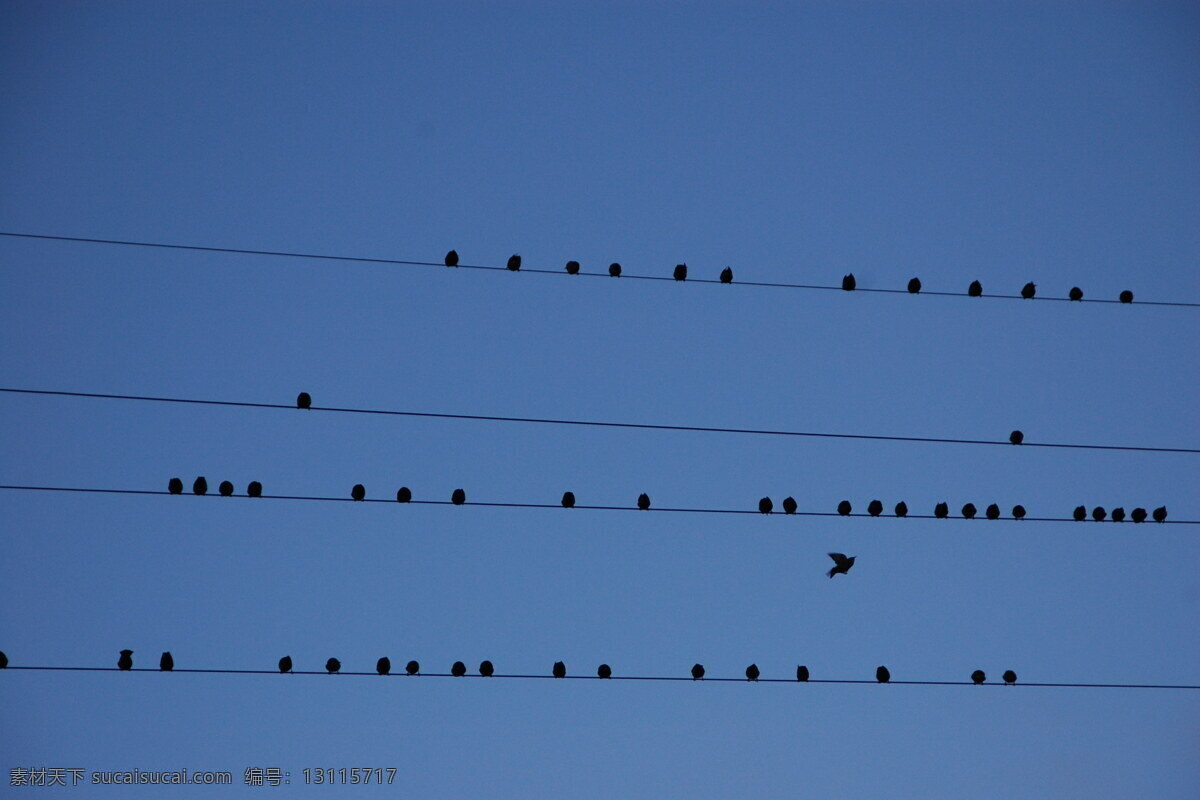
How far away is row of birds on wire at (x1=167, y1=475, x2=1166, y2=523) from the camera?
9.05 meters

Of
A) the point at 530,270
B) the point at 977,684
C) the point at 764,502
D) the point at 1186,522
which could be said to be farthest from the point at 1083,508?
the point at 530,270

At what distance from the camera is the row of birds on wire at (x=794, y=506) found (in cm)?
905

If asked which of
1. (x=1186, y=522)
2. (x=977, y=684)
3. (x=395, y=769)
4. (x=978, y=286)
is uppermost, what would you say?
(x=978, y=286)

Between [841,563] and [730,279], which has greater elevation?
[730,279]

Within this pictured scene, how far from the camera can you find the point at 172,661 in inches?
366

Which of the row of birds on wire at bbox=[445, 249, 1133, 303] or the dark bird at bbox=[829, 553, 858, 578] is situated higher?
the row of birds on wire at bbox=[445, 249, 1133, 303]

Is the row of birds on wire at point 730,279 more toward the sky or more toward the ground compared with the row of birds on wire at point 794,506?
more toward the sky

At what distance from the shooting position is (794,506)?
962cm

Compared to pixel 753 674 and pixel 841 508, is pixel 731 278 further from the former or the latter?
pixel 753 674

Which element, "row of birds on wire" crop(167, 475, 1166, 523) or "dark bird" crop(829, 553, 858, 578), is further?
"dark bird" crop(829, 553, 858, 578)

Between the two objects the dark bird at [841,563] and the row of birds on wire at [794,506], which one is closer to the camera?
the row of birds on wire at [794,506]

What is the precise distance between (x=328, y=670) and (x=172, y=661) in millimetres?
1084

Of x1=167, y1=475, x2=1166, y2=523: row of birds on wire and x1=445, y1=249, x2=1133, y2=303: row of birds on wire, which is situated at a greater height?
x1=445, y1=249, x2=1133, y2=303: row of birds on wire

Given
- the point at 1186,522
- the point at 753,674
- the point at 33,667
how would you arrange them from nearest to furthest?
the point at 33,667
the point at 753,674
the point at 1186,522
